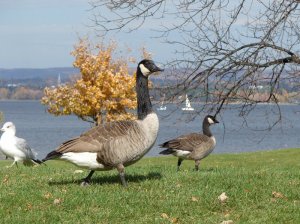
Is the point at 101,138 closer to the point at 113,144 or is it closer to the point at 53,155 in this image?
the point at 113,144

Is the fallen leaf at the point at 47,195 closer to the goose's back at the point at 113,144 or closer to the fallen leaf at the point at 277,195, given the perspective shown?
the goose's back at the point at 113,144

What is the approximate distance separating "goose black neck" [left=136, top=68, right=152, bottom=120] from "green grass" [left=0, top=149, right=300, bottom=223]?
135 cm

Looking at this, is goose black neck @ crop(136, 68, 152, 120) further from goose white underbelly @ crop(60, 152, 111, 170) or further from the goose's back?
goose white underbelly @ crop(60, 152, 111, 170)

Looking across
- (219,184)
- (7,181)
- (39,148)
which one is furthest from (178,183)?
(39,148)

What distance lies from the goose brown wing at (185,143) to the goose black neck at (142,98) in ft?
18.2

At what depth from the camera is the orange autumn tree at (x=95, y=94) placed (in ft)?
136

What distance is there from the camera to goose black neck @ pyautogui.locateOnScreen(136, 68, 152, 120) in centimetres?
1085

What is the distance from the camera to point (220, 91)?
14.8 metres

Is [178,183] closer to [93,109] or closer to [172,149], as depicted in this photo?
[172,149]

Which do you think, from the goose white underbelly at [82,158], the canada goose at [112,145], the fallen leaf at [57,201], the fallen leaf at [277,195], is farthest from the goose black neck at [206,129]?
the fallen leaf at [57,201]

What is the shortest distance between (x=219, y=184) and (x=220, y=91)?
4.41 metres

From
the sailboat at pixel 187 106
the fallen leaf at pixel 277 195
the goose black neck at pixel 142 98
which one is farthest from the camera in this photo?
the sailboat at pixel 187 106

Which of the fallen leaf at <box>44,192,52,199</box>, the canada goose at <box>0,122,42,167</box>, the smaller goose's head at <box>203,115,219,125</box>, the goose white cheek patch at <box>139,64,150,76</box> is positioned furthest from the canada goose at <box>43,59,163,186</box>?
the smaller goose's head at <box>203,115,219,125</box>

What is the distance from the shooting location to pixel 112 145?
10.3m
